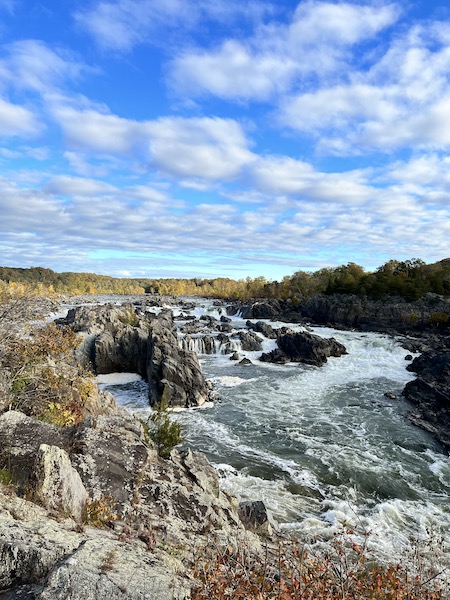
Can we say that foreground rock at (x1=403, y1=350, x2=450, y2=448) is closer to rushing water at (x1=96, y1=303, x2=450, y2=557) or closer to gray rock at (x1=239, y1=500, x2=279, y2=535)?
rushing water at (x1=96, y1=303, x2=450, y2=557)

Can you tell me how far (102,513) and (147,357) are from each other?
1126 inches

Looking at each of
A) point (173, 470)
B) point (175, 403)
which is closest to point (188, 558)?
point (173, 470)

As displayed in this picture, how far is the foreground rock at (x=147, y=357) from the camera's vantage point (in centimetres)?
3061

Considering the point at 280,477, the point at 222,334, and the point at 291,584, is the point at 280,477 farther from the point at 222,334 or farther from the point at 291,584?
the point at 222,334

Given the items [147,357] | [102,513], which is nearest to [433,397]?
[147,357]

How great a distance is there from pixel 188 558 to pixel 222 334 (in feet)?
155

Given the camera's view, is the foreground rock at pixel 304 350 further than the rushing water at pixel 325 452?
Yes

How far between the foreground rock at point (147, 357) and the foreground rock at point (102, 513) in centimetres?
1613

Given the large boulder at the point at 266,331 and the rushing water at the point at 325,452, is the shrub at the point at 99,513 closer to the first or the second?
the rushing water at the point at 325,452

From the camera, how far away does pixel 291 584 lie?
6.44 meters

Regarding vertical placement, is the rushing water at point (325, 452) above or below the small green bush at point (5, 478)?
below

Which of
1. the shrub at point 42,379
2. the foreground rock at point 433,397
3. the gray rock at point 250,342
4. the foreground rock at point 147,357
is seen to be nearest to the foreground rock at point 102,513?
the shrub at point 42,379

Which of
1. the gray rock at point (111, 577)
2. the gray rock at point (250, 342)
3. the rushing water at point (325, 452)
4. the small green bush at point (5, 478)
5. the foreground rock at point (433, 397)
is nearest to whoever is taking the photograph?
the gray rock at point (111, 577)

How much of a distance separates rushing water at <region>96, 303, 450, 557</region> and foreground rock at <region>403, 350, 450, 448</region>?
1.10 m
